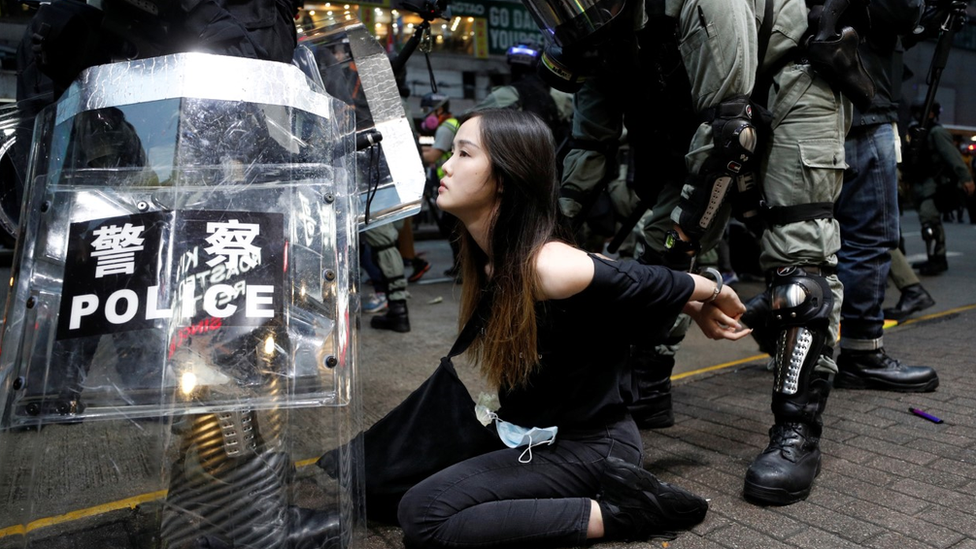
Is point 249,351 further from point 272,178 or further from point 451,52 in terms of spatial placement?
point 451,52

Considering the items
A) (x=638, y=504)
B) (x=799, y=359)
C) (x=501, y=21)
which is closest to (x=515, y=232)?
(x=638, y=504)

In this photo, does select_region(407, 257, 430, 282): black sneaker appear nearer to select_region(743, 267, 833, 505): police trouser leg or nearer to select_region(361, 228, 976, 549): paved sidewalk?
select_region(361, 228, 976, 549): paved sidewalk

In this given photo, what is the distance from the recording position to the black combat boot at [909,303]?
5.29 meters

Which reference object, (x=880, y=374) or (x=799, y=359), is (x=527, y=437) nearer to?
(x=799, y=359)

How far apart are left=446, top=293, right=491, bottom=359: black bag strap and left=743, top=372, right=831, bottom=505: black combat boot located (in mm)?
929

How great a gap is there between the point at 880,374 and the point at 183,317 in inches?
120

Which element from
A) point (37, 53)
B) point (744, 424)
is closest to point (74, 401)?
point (37, 53)

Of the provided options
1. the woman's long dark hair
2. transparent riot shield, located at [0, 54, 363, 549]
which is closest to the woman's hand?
the woman's long dark hair

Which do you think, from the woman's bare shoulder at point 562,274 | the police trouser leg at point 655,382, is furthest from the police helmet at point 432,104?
the woman's bare shoulder at point 562,274

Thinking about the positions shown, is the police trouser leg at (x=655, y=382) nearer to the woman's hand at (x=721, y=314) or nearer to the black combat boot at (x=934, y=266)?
the woman's hand at (x=721, y=314)

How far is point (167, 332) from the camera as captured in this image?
1.57 m

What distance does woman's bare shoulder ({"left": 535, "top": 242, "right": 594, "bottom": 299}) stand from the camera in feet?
6.85

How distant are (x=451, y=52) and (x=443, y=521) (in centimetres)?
2207

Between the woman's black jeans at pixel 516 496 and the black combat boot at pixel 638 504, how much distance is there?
0.06 m
